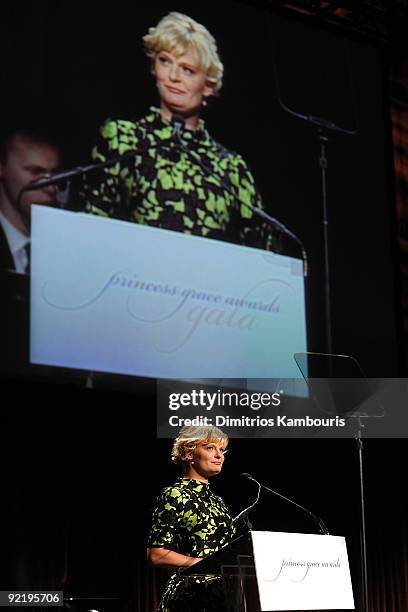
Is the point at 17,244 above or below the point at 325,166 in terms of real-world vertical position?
below

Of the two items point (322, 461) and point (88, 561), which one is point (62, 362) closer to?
point (88, 561)

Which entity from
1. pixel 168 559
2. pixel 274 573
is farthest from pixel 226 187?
pixel 274 573

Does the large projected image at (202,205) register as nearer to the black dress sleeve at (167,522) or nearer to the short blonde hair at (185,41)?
the short blonde hair at (185,41)

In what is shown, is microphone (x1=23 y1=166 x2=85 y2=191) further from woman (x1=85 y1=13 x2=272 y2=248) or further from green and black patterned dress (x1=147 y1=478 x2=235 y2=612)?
green and black patterned dress (x1=147 y1=478 x2=235 y2=612)

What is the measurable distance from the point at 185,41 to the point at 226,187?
0.86 m

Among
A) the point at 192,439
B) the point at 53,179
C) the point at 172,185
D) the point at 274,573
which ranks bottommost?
the point at 274,573

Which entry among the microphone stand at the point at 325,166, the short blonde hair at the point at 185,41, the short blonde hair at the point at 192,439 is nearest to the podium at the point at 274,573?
the short blonde hair at the point at 192,439

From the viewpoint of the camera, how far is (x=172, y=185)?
216 inches

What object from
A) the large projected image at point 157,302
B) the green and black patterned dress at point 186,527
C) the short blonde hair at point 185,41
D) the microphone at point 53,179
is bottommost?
the green and black patterned dress at point 186,527

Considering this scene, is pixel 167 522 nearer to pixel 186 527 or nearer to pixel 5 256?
pixel 186 527

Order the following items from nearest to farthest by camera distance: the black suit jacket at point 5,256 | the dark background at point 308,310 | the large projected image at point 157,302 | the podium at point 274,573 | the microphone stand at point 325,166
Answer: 1. the podium at point 274,573
2. the black suit jacket at point 5,256
3. the large projected image at point 157,302
4. the dark background at point 308,310
5. the microphone stand at point 325,166

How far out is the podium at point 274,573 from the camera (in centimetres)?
262

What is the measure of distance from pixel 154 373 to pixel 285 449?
1.42 metres

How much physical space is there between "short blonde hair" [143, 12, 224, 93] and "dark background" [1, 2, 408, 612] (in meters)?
0.06
